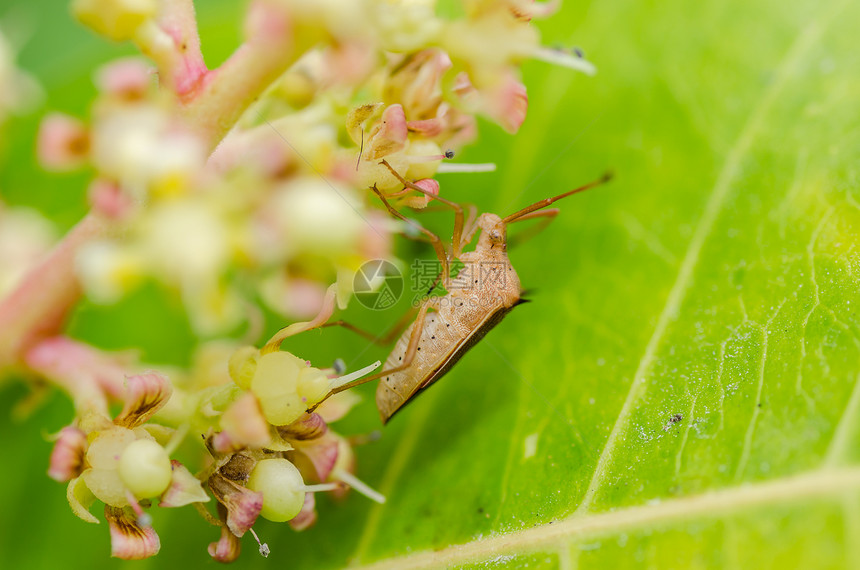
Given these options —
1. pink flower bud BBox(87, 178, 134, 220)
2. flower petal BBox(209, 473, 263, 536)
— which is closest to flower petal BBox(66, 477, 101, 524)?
flower petal BBox(209, 473, 263, 536)

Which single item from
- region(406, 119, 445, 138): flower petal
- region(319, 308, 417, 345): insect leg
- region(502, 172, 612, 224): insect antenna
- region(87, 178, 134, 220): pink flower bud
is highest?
region(87, 178, 134, 220): pink flower bud

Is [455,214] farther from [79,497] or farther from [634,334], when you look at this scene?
[79,497]

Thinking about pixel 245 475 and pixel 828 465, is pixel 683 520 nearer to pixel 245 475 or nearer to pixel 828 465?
pixel 828 465

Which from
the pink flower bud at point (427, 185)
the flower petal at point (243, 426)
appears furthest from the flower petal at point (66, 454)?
the pink flower bud at point (427, 185)

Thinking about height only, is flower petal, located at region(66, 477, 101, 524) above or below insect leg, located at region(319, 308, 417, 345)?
above

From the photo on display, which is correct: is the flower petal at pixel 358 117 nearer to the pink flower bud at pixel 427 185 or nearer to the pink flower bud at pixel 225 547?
the pink flower bud at pixel 427 185

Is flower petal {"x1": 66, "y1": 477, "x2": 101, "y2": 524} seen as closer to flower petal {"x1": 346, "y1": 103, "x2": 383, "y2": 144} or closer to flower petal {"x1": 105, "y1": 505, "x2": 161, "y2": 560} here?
flower petal {"x1": 105, "y1": 505, "x2": 161, "y2": 560}
